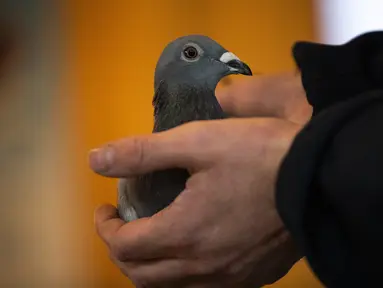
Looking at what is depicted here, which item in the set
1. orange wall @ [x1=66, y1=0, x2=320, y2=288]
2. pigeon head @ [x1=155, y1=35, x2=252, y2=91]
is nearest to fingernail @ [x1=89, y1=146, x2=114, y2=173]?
pigeon head @ [x1=155, y1=35, x2=252, y2=91]

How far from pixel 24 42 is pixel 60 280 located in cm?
57

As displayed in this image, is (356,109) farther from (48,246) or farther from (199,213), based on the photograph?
(48,246)

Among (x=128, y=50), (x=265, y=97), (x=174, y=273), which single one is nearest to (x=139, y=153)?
(x=174, y=273)

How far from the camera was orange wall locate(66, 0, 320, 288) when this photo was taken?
4.02 feet

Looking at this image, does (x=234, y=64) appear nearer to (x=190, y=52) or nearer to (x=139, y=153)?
(x=190, y=52)

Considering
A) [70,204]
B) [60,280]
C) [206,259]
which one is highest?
[206,259]

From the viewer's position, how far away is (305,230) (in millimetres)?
414

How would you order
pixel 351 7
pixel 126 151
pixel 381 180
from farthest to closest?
1. pixel 351 7
2. pixel 126 151
3. pixel 381 180

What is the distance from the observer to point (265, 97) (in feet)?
2.95

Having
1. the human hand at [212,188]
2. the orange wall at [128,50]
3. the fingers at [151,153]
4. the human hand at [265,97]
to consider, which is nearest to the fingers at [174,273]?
the human hand at [212,188]

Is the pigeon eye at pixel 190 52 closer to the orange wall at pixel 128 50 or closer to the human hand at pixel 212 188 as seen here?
the human hand at pixel 212 188

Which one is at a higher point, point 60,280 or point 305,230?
point 305,230

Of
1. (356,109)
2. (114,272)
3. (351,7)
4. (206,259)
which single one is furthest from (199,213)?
(351,7)

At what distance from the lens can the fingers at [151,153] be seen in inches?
18.9
